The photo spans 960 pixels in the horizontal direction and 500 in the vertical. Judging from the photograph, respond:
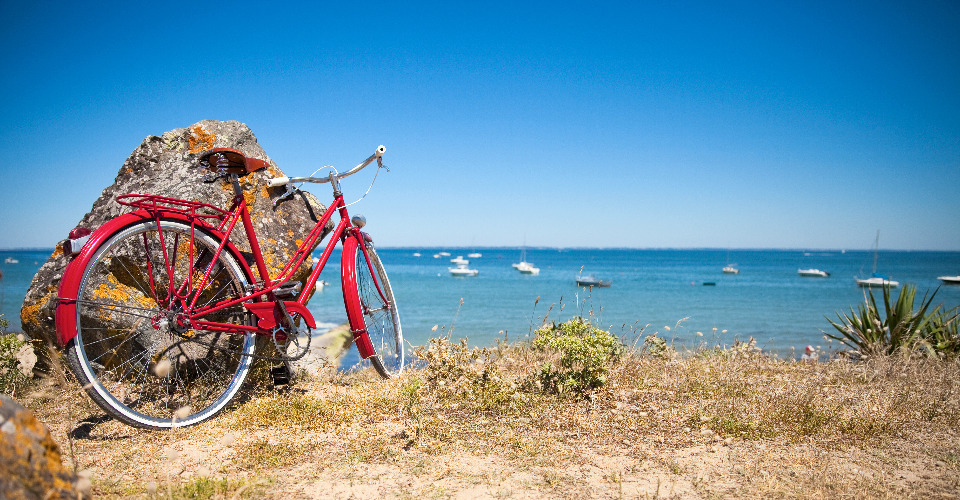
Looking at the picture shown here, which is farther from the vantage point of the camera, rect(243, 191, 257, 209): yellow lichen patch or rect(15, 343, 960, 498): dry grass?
rect(243, 191, 257, 209): yellow lichen patch

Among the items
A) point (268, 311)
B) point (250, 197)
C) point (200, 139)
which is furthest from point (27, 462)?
point (200, 139)

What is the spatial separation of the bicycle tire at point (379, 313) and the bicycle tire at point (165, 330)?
118 cm

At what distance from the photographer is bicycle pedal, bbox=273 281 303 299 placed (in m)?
4.11

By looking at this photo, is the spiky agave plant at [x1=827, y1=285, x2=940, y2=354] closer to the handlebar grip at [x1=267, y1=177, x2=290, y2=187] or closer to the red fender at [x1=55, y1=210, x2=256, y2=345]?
the handlebar grip at [x1=267, y1=177, x2=290, y2=187]

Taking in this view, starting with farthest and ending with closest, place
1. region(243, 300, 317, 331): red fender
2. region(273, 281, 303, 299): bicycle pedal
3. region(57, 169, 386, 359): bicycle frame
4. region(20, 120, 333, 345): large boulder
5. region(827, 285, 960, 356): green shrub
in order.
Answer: region(827, 285, 960, 356): green shrub
region(20, 120, 333, 345): large boulder
region(273, 281, 303, 299): bicycle pedal
region(243, 300, 317, 331): red fender
region(57, 169, 386, 359): bicycle frame

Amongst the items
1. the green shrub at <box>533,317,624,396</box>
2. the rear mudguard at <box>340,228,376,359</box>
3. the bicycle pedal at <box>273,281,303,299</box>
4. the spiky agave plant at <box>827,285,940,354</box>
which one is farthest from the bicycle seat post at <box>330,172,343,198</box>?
the spiky agave plant at <box>827,285,940,354</box>

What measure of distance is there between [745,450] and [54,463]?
146 inches

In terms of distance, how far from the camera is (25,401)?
441 cm

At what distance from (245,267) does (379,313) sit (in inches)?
64.7

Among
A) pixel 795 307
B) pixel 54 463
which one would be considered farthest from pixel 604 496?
pixel 795 307

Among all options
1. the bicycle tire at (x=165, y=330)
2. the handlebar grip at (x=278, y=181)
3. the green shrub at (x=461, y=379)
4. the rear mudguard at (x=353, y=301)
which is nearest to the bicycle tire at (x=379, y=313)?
the rear mudguard at (x=353, y=301)

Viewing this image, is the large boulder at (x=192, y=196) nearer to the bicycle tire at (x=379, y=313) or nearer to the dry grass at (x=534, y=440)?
the bicycle tire at (x=379, y=313)

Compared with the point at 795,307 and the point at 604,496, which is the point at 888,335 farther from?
the point at 795,307

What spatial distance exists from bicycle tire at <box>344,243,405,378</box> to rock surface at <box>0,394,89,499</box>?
3.06 m
